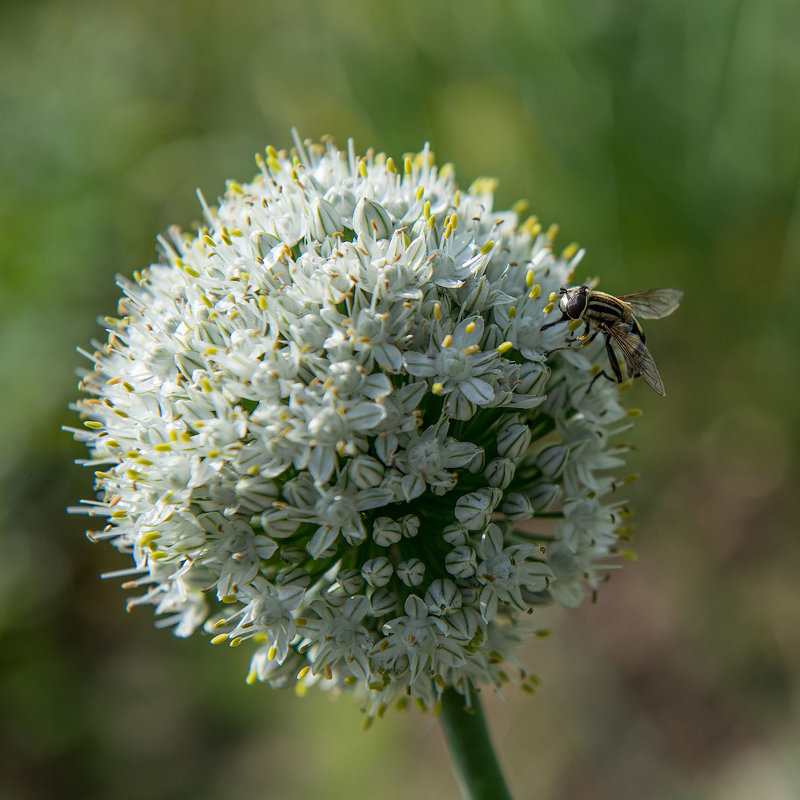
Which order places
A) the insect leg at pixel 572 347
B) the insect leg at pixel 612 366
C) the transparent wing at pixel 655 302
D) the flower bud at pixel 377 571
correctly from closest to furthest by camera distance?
1. the flower bud at pixel 377 571
2. the insect leg at pixel 572 347
3. the insect leg at pixel 612 366
4. the transparent wing at pixel 655 302

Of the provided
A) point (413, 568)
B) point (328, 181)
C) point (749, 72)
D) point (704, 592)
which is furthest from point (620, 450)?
point (749, 72)

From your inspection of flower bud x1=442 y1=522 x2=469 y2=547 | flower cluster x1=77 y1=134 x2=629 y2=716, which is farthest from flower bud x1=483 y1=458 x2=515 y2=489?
flower bud x1=442 y1=522 x2=469 y2=547

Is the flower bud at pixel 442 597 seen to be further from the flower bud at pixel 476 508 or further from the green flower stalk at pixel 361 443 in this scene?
the flower bud at pixel 476 508

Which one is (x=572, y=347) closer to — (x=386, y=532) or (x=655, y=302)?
(x=655, y=302)

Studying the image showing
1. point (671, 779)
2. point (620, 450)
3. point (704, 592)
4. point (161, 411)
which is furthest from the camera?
point (704, 592)

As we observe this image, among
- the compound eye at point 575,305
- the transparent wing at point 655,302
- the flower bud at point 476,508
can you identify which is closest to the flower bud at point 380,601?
the flower bud at point 476,508

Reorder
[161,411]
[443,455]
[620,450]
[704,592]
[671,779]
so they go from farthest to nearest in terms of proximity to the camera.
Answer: [704,592], [671,779], [620,450], [161,411], [443,455]

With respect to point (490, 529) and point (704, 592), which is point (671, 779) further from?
point (490, 529)
